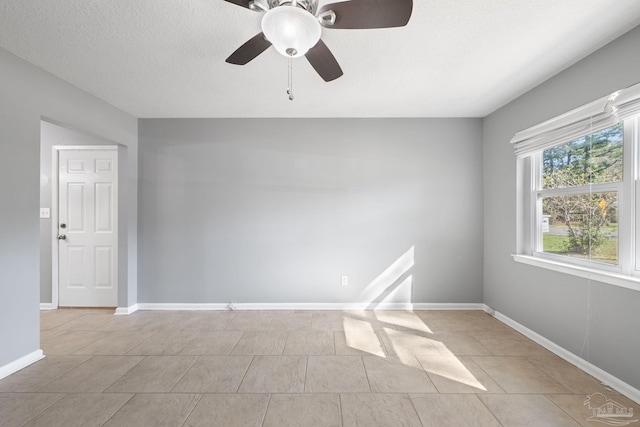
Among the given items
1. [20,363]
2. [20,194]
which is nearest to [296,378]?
[20,363]

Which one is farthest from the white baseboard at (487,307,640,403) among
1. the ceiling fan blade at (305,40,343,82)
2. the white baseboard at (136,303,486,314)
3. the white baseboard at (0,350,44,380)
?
the white baseboard at (0,350,44,380)

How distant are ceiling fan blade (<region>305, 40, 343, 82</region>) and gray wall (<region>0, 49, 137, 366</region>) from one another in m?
2.35

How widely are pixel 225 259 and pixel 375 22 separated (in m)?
3.16

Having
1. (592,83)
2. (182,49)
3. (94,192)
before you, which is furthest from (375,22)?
(94,192)

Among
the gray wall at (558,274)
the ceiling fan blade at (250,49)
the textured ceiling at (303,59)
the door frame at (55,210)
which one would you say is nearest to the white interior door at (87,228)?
the door frame at (55,210)

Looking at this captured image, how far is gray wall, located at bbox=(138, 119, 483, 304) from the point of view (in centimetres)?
377

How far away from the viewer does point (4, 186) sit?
2.23 m

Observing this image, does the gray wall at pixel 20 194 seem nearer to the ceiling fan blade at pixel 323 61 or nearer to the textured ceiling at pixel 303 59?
the textured ceiling at pixel 303 59

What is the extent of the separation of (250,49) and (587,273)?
2.93 meters

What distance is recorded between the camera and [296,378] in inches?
87.2

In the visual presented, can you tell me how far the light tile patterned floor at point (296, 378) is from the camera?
182cm

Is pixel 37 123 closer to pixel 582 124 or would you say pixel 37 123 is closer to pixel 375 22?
pixel 375 22

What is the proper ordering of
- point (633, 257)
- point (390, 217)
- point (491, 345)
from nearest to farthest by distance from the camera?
1. point (633, 257)
2. point (491, 345)
3. point (390, 217)

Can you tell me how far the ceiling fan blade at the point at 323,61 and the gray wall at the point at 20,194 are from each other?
2.35 metres
